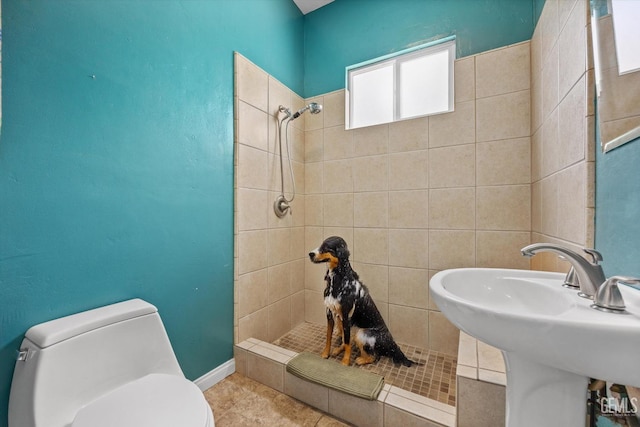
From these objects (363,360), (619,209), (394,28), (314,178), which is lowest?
(363,360)

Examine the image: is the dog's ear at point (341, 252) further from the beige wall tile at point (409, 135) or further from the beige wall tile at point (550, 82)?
the beige wall tile at point (550, 82)

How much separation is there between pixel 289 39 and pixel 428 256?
1.99m

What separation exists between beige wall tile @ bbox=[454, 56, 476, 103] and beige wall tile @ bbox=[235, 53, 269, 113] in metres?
1.28

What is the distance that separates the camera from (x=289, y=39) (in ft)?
6.86

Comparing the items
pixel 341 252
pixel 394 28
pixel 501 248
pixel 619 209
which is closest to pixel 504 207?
pixel 501 248

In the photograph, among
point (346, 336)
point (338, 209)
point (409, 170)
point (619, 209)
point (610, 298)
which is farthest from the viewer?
point (338, 209)

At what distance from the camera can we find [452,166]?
5.54 ft

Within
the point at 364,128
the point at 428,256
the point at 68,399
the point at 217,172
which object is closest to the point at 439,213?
the point at 428,256

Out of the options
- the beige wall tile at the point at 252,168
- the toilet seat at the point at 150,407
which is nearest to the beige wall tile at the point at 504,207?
the beige wall tile at the point at 252,168

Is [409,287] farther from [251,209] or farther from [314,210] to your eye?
[251,209]

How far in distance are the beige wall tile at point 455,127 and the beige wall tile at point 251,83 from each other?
1.16 metres

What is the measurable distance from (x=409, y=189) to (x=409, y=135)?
378 millimetres

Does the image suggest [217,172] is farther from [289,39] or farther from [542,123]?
[542,123]

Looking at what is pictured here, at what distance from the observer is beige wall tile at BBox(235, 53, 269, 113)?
1.61m
